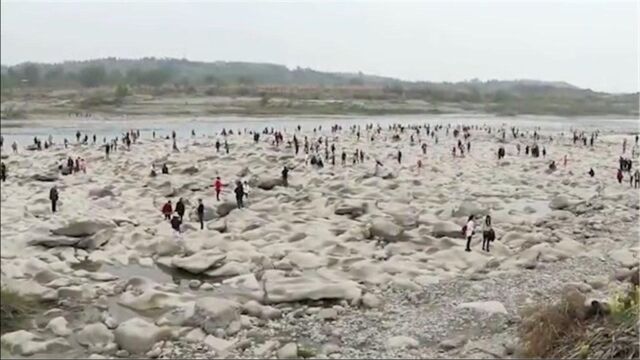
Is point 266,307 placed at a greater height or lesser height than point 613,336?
lesser

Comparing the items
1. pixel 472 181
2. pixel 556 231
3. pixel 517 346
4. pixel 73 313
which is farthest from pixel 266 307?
pixel 472 181

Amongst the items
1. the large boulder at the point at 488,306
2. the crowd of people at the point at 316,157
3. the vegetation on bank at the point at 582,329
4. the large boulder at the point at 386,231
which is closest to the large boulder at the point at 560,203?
the crowd of people at the point at 316,157

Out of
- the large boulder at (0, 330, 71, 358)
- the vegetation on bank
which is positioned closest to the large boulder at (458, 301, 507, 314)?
the vegetation on bank

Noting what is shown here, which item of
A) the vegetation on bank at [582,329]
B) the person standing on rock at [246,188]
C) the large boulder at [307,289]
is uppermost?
the vegetation on bank at [582,329]

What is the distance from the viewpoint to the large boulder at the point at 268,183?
2903cm

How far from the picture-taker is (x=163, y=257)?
58.0ft

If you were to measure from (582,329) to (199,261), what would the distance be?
28.6 ft

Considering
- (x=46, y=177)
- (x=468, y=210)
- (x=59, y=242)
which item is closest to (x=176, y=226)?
(x=59, y=242)

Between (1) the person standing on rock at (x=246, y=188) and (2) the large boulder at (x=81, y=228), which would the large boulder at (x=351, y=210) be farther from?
(2) the large boulder at (x=81, y=228)

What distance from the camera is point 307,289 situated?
14.6 m

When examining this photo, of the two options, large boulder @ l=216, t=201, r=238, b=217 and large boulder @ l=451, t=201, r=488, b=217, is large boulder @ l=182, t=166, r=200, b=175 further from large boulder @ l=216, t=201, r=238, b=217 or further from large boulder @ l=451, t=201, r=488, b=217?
large boulder @ l=451, t=201, r=488, b=217

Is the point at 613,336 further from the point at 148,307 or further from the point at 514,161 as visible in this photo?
the point at 514,161

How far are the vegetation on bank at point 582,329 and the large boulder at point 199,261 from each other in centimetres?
730

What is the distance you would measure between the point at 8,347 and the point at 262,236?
9.87 meters
